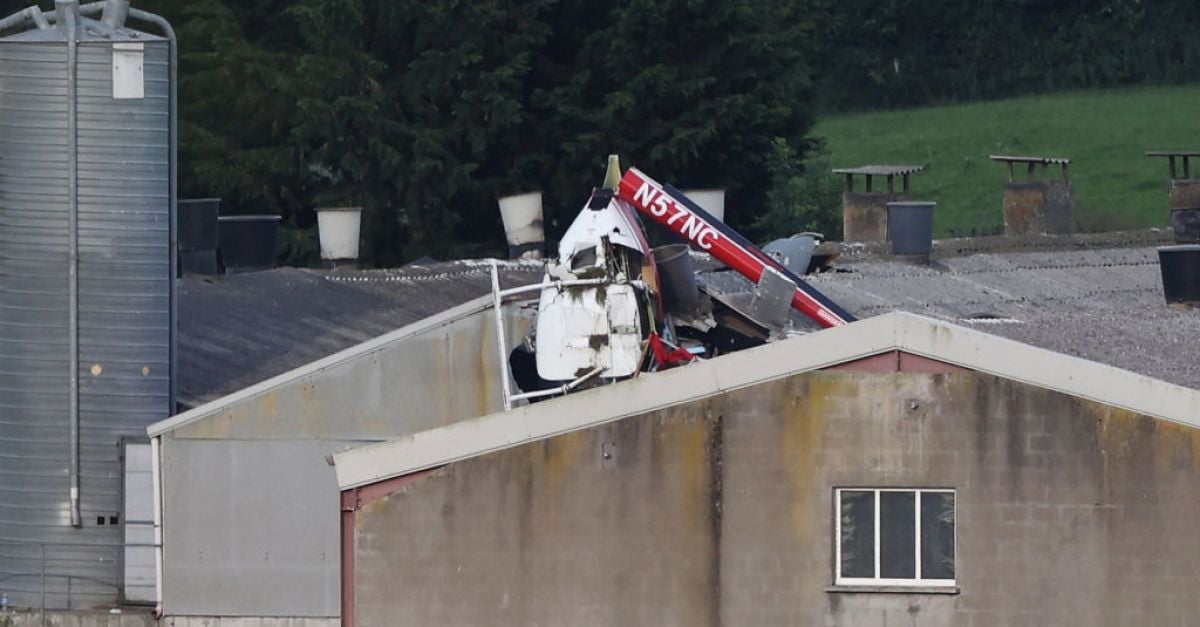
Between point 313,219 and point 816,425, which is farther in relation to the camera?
point 313,219

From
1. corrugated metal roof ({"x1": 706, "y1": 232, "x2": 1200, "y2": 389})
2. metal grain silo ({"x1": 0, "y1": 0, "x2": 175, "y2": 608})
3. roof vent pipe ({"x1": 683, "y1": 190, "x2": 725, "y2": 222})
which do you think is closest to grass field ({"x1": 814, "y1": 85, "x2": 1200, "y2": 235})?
corrugated metal roof ({"x1": 706, "y1": 232, "x2": 1200, "y2": 389})

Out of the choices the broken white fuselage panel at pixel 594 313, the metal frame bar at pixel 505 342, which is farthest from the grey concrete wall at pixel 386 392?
the broken white fuselage panel at pixel 594 313

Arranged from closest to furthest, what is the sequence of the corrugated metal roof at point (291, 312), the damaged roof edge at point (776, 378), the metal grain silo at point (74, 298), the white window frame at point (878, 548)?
the damaged roof edge at point (776, 378), the white window frame at point (878, 548), the metal grain silo at point (74, 298), the corrugated metal roof at point (291, 312)

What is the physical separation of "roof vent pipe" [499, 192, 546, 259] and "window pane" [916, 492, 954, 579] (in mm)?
17843

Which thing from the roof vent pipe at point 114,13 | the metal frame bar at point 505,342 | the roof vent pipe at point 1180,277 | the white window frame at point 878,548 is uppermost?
the roof vent pipe at point 114,13

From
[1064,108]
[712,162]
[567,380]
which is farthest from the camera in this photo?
[1064,108]

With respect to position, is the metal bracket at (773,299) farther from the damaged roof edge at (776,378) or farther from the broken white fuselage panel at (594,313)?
the damaged roof edge at (776,378)

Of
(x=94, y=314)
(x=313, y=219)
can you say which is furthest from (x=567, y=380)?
Result: (x=313, y=219)

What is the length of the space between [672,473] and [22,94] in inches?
380

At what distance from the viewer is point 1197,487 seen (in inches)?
666

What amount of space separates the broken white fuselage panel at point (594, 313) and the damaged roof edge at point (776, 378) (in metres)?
5.30

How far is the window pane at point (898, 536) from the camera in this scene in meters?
17.2

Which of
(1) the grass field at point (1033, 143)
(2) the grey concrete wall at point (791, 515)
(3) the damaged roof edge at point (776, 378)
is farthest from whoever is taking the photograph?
(1) the grass field at point (1033, 143)

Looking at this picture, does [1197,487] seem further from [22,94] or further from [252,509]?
[22,94]
